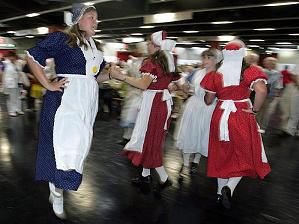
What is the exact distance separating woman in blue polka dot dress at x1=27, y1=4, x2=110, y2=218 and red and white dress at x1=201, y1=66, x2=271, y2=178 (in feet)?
3.75

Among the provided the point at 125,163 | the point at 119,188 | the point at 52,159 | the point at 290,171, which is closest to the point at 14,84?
the point at 125,163

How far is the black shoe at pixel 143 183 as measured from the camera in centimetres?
320

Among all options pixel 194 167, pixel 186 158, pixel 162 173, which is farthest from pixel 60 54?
pixel 194 167

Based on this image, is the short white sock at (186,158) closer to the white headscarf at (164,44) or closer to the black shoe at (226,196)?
the black shoe at (226,196)

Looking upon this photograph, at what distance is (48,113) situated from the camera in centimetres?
226

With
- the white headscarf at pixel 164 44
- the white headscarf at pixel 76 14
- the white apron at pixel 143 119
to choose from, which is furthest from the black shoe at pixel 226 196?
the white headscarf at pixel 76 14

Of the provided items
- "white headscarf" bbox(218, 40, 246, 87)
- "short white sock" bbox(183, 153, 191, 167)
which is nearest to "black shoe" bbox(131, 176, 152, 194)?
"short white sock" bbox(183, 153, 191, 167)

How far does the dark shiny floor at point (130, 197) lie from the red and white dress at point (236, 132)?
0.39m

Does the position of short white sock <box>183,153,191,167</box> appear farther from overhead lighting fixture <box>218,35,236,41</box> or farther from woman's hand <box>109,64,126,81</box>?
overhead lighting fixture <box>218,35,236,41</box>

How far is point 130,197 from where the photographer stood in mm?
2979

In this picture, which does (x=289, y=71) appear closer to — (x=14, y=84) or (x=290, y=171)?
(x=290, y=171)

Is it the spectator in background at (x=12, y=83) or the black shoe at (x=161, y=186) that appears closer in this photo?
the black shoe at (x=161, y=186)

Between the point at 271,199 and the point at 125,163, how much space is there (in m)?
1.82

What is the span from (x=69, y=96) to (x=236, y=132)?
145 cm
